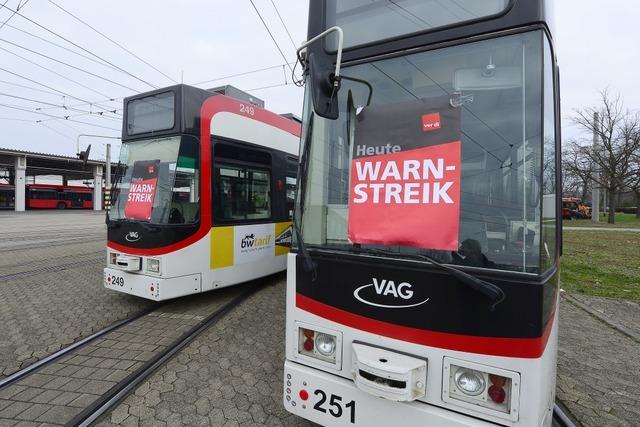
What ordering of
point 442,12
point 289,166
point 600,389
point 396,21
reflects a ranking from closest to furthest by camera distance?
point 442,12 → point 396,21 → point 600,389 → point 289,166

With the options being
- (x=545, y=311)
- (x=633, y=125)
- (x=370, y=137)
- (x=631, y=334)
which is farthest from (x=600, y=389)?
(x=633, y=125)

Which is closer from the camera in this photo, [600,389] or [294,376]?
[294,376]

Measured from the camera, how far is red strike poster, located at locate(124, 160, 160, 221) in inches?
→ 196

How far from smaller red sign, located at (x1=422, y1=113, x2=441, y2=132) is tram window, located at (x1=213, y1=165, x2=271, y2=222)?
3.99 meters

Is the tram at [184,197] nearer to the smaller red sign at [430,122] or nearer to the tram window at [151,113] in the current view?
the tram window at [151,113]

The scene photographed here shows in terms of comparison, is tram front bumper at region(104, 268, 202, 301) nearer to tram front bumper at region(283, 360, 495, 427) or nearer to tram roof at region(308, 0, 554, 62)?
tram front bumper at region(283, 360, 495, 427)

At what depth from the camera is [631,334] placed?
468cm

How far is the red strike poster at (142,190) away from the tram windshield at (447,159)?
3508mm

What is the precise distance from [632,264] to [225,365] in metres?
11.6

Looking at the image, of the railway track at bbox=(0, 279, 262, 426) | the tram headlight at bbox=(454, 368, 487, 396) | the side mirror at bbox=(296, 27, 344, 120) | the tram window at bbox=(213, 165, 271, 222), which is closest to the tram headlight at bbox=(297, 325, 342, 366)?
the tram headlight at bbox=(454, 368, 487, 396)

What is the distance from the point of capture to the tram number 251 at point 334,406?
2057mm

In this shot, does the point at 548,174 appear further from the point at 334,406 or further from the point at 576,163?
the point at 576,163

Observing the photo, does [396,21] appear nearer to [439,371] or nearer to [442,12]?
[442,12]

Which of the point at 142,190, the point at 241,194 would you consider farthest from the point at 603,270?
the point at 142,190
